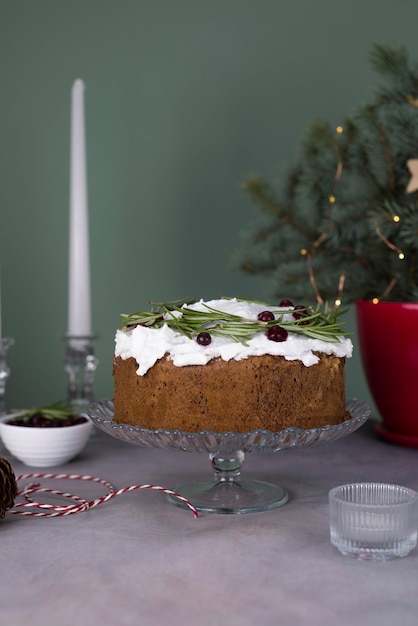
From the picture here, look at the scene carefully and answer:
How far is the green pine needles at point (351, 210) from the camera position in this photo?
1564mm

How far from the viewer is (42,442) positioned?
4.48 ft

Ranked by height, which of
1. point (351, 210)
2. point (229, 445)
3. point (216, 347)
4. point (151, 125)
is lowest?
point (229, 445)

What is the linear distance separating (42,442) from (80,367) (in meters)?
0.26

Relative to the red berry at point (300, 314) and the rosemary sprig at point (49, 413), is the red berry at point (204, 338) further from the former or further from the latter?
the rosemary sprig at point (49, 413)

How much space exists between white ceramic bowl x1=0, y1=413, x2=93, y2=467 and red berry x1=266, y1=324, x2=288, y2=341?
436mm

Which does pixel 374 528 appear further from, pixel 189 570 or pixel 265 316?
pixel 265 316

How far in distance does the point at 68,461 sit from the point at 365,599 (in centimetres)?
70

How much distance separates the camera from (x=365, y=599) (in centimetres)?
84

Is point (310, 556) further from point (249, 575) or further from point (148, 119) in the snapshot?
point (148, 119)

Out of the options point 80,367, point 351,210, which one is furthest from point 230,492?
point 351,210

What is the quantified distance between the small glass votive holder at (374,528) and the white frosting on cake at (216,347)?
0.21 metres

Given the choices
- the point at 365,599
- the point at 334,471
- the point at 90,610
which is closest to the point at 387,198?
the point at 334,471

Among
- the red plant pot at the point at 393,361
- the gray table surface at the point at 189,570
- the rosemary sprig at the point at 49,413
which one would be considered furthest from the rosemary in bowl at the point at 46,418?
the red plant pot at the point at 393,361

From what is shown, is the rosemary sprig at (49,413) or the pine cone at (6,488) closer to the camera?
the pine cone at (6,488)
